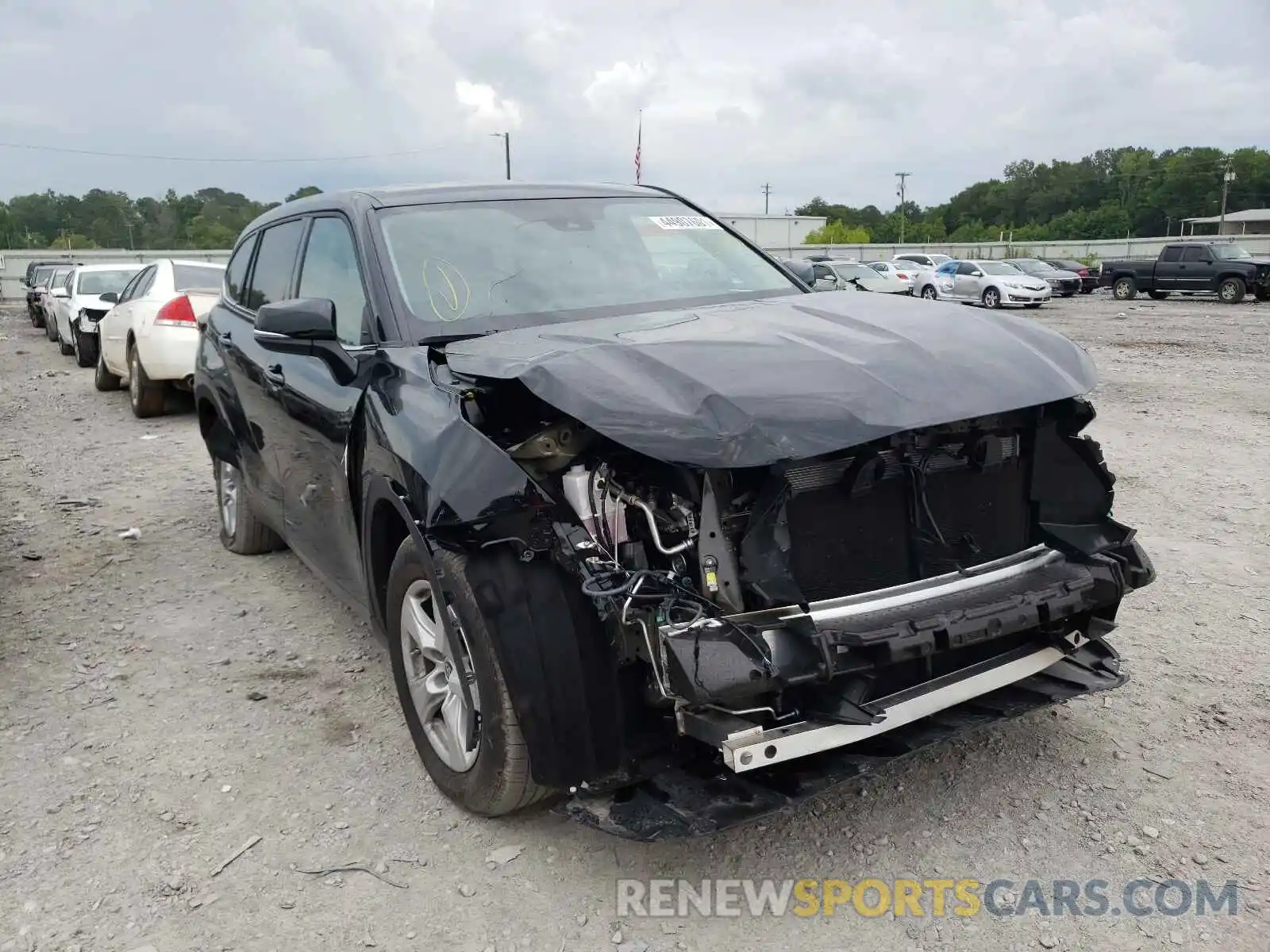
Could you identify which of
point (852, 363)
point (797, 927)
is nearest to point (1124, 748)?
point (797, 927)

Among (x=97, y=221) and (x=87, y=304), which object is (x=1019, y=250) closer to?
(x=87, y=304)

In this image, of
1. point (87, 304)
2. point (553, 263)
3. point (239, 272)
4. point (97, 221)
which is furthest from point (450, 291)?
point (97, 221)

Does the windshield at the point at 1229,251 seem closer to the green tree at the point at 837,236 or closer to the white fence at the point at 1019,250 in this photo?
the white fence at the point at 1019,250

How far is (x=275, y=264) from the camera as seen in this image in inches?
186

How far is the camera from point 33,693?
4043 mm

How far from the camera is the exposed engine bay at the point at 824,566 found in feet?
8.00

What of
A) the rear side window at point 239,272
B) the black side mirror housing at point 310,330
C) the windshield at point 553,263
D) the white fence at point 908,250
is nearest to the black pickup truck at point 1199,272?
the white fence at point 908,250

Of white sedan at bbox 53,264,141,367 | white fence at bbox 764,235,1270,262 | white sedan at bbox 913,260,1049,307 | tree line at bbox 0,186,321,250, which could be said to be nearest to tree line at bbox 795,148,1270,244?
white fence at bbox 764,235,1270,262

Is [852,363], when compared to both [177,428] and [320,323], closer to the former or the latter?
[320,323]

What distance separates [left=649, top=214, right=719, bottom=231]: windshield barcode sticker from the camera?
14.0 ft

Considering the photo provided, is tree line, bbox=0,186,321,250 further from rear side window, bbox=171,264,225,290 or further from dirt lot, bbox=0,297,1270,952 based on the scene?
dirt lot, bbox=0,297,1270,952

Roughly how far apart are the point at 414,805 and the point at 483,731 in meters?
0.59

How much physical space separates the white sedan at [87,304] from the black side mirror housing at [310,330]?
12.6 meters

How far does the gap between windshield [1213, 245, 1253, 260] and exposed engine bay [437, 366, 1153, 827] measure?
29776 mm
